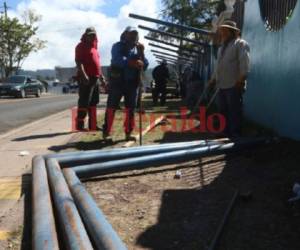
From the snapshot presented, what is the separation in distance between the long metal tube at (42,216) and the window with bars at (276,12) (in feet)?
13.1

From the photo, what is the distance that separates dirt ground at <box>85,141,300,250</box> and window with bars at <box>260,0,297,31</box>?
190cm

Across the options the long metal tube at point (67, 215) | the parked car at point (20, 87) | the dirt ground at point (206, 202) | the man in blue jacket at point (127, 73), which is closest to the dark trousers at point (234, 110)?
the dirt ground at point (206, 202)

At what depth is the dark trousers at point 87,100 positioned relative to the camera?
8.90 metres

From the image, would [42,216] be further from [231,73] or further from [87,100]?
[87,100]

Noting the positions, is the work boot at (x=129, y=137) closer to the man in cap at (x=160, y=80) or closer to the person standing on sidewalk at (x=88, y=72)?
the person standing on sidewalk at (x=88, y=72)

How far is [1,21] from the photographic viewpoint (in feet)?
166

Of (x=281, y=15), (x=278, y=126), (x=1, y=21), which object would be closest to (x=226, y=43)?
(x=281, y=15)

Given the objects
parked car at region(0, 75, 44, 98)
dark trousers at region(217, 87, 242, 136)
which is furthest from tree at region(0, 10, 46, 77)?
dark trousers at region(217, 87, 242, 136)

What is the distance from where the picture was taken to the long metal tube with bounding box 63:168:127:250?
3.04 metres

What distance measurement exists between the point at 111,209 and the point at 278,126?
3.60 meters

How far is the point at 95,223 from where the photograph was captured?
3422 mm

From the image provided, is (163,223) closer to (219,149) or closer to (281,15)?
A: (219,149)

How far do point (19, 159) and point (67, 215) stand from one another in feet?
10.1

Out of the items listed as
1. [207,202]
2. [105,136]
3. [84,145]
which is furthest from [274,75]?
[207,202]
